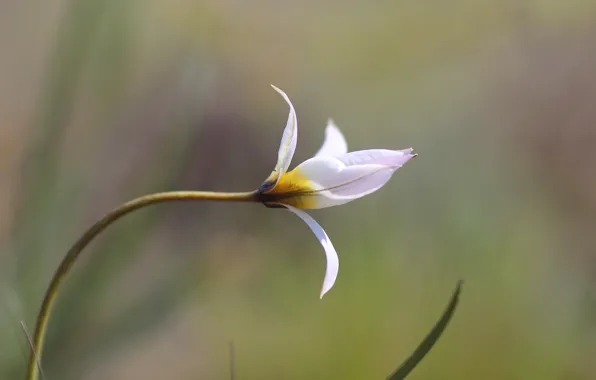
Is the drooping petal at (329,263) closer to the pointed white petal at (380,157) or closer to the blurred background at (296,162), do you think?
the pointed white petal at (380,157)

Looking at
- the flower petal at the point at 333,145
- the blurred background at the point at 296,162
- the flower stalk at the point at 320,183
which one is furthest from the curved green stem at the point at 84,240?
the blurred background at the point at 296,162

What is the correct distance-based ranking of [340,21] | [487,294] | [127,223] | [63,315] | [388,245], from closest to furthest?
[63,315]
[127,223]
[487,294]
[388,245]
[340,21]

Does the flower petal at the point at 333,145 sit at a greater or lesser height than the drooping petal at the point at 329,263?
greater

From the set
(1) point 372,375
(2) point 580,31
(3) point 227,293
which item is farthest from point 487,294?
(2) point 580,31

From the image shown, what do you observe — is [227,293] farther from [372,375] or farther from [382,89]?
[382,89]

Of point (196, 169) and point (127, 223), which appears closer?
point (127, 223)
